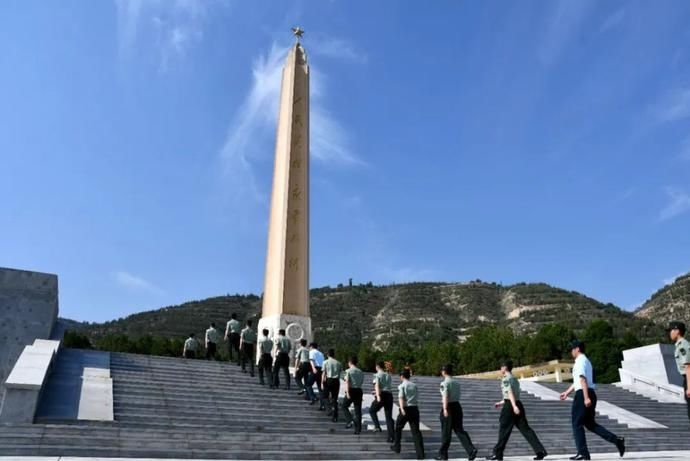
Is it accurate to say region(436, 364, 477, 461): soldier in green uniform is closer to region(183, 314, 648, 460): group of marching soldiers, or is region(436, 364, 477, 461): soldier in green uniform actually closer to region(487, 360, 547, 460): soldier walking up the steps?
region(183, 314, 648, 460): group of marching soldiers

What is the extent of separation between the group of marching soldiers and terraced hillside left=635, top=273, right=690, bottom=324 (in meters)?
59.7

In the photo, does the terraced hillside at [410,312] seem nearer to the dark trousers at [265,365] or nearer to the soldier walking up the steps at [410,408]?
the dark trousers at [265,365]

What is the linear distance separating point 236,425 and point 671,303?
231ft

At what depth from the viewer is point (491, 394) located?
1528 centimetres

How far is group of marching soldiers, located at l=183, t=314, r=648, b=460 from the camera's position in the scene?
6766 mm

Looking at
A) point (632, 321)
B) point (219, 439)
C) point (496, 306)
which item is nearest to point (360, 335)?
point (496, 306)

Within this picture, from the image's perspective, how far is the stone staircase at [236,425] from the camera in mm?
7445

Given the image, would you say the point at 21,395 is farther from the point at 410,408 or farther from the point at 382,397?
the point at 410,408

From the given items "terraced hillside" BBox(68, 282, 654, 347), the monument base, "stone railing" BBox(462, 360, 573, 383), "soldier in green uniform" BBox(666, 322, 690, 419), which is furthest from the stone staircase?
"terraced hillside" BBox(68, 282, 654, 347)

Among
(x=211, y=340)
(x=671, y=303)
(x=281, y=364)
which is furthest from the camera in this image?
(x=671, y=303)

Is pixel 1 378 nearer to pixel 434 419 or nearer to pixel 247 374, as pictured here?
pixel 247 374

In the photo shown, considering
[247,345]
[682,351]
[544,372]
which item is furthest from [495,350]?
[682,351]

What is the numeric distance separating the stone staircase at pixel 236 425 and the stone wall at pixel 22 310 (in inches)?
53.0

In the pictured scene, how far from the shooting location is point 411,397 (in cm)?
821
